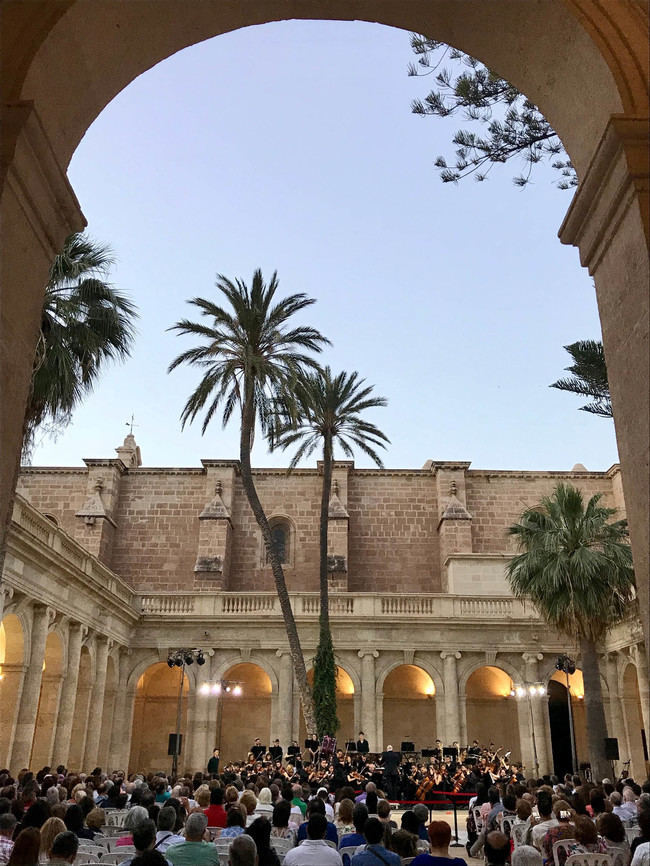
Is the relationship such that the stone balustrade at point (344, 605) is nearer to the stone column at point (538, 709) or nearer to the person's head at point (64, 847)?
the stone column at point (538, 709)

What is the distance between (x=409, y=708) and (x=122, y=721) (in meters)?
10.1

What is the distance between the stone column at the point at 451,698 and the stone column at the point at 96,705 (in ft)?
34.6

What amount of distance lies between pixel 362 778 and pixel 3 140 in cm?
1555

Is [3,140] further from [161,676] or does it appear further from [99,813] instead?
[161,676]

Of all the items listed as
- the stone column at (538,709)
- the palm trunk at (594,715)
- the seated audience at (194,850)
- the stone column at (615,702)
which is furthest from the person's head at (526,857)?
the stone column at (615,702)

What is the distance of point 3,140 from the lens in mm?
4367

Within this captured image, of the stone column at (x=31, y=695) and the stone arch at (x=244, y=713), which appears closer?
the stone column at (x=31, y=695)

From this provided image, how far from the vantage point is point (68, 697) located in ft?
61.7

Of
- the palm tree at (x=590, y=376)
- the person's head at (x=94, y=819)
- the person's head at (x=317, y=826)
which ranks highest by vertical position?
the palm tree at (x=590, y=376)

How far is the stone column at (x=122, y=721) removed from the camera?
23.4m

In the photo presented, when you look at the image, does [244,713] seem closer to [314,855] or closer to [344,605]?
[344,605]

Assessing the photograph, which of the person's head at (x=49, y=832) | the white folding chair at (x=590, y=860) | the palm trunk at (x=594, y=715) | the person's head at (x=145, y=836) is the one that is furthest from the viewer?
the palm trunk at (x=594, y=715)

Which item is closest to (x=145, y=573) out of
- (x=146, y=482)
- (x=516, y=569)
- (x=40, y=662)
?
(x=146, y=482)

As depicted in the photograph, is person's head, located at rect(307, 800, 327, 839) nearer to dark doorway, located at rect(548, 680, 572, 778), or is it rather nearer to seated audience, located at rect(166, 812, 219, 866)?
seated audience, located at rect(166, 812, 219, 866)
